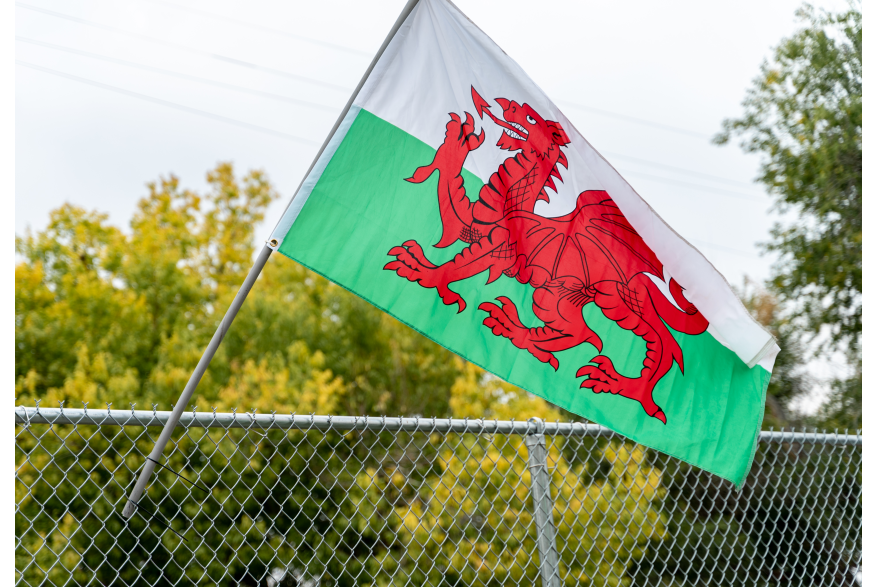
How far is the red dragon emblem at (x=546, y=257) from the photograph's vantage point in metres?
2.33

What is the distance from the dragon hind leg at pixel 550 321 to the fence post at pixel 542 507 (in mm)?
312

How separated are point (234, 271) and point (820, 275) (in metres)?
17.5

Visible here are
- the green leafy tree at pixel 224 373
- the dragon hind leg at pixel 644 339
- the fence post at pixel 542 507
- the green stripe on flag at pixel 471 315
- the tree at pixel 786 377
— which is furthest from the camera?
the tree at pixel 786 377

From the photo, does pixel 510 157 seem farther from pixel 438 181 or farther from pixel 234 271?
pixel 234 271

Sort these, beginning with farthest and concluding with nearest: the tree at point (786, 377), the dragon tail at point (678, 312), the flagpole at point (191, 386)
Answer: the tree at point (786, 377) < the dragon tail at point (678, 312) < the flagpole at point (191, 386)

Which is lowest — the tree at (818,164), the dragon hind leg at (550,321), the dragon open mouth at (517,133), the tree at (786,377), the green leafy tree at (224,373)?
the green leafy tree at (224,373)

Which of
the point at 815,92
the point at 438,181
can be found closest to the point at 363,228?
the point at 438,181

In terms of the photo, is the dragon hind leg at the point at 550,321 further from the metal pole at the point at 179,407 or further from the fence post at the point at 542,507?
the metal pole at the point at 179,407

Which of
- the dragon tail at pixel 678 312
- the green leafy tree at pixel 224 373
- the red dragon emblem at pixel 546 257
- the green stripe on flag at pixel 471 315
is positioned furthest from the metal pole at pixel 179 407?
the green leafy tree at pixel 224 373

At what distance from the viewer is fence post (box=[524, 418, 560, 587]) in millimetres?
2270

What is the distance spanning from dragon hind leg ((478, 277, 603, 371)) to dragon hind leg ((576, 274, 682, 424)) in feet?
0.31

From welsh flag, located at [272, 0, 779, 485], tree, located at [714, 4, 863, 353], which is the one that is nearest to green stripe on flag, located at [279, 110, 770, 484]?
welsh flag, located at [272, 0, 779, 485]

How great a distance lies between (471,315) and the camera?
2.29m

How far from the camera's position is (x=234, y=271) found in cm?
2120
